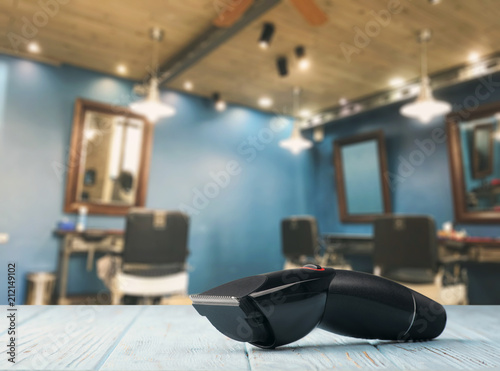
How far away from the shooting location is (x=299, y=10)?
291 cm

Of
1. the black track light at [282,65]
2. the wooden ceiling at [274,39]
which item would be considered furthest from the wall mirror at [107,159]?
the black track light at [282,65]

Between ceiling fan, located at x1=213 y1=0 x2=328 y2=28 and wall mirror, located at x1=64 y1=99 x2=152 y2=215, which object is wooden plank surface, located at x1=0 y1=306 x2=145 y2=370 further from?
wall mirror, located at x1=64 y1=99 x2=152 y2=215

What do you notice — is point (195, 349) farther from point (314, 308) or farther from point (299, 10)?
point (299, 10)

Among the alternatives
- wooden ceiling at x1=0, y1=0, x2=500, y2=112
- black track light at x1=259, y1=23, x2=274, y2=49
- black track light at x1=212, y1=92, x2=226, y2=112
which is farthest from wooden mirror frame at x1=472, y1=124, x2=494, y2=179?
black track light at x1=212, y1=92, x2=226, y2=112

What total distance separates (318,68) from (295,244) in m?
2.24

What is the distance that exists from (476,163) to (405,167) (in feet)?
3.50

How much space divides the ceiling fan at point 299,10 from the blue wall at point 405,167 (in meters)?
2.57

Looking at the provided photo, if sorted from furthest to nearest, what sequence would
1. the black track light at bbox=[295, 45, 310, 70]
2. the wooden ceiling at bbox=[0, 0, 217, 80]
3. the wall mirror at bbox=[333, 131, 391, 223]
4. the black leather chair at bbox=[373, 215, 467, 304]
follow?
1. the wall mirror at bbox=[333, 131, 391, 223]
2. the black track light at bbox=[295, 45, 310, 70]
3. the wooden ceiling at bbox=[0, 0, 217, 80]
4. the black leather chair at bbox=[373, 215, 467, 304]

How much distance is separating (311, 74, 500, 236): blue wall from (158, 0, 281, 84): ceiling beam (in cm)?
285

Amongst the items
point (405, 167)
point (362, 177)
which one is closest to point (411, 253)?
point (405, 167)

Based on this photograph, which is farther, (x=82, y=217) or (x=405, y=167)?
(x=405, y=167)

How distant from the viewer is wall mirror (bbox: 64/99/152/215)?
4.62 meters

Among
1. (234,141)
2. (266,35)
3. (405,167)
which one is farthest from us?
(234,141)

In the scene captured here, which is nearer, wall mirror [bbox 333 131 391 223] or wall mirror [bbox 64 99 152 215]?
wall mirror [bbox 64 99 152 215]
